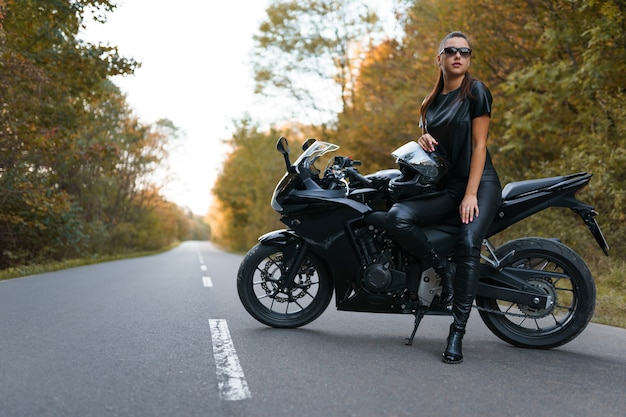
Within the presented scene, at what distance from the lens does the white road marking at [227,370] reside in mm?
2869

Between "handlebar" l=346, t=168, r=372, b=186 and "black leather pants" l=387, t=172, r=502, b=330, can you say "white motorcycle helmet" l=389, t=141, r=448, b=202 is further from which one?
"handlebar" l=346, t=168, r=372, b=186

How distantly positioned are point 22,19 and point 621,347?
42.7ft

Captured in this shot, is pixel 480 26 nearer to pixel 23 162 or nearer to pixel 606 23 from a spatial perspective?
pixel 606 23

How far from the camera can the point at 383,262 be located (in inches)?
171

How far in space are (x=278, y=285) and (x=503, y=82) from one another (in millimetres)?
9844

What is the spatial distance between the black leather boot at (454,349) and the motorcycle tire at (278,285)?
1.20 meters

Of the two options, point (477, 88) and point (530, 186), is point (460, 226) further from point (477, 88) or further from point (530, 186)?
point (477, 88)

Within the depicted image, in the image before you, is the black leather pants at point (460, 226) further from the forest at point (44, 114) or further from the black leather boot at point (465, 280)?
the forest at point (44, 114)

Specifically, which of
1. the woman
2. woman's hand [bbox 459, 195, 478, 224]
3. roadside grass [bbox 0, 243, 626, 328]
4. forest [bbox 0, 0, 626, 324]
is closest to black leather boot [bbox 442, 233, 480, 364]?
the woman

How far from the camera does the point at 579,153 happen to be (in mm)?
9688

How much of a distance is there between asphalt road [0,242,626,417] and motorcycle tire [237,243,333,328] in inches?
7.4

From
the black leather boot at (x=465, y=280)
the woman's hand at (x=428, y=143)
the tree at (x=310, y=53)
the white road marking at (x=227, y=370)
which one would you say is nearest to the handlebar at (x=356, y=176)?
the woman's hand at (x=428, y=143)

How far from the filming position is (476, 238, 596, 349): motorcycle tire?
4109mm

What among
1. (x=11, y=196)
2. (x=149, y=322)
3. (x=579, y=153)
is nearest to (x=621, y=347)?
(x=149, y=322)
